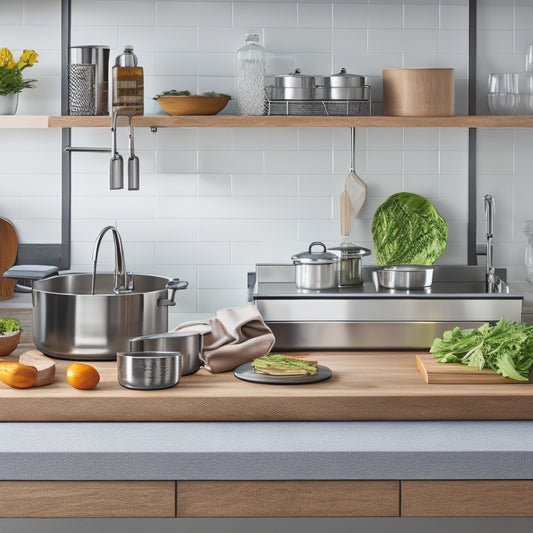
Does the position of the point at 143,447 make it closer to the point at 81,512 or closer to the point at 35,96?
the point at 81,512

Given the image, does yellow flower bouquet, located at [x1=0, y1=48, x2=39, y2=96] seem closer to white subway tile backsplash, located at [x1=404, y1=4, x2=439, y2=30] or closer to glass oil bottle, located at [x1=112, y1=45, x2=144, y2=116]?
glass oil bottle, located at [x1=112, y1=45, x2=144, y2=116]

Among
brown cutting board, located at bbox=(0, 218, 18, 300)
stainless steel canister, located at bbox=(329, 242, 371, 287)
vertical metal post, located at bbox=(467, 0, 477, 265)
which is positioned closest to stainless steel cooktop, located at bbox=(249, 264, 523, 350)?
stainless steel canister, located at bbox=(329, 242, 371, 287)

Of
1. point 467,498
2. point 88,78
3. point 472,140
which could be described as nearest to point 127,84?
point 88,78

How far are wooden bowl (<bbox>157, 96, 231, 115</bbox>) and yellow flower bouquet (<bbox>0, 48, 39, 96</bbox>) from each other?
65 cm

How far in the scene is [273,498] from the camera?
2240 millimetres

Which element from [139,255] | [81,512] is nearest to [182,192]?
[139,255]

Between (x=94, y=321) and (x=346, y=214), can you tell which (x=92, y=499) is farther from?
(x=346, y=214)

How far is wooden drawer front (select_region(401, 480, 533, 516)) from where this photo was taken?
2230 mm

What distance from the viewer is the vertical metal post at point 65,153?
13.6 ft

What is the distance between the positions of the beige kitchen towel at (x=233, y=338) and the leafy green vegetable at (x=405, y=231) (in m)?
1.31

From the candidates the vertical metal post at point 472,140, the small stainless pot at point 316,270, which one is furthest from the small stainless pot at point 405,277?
the vertical metal post at point 472,140

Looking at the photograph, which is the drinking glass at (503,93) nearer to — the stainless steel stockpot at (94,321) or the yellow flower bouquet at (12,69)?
the stainless steel stockpot at (94,321)

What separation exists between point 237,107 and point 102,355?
1.57 meters

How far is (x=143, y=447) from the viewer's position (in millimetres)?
2236
